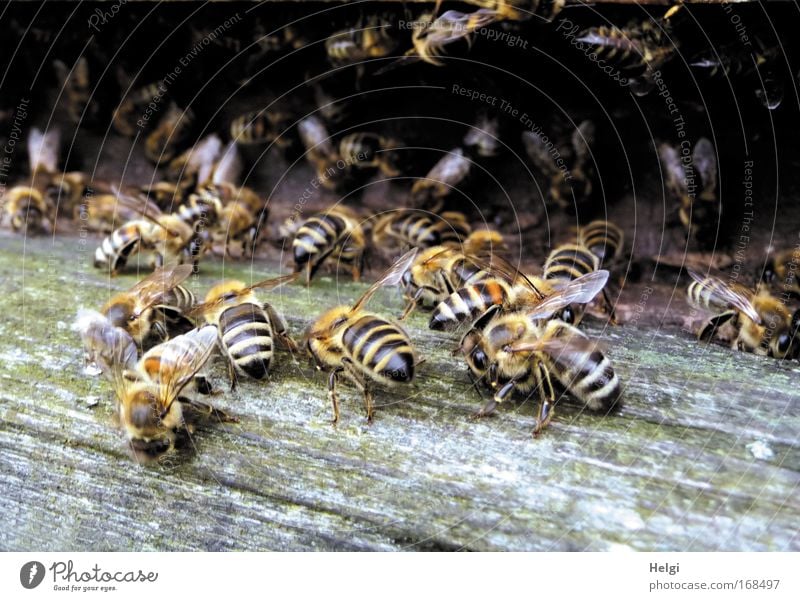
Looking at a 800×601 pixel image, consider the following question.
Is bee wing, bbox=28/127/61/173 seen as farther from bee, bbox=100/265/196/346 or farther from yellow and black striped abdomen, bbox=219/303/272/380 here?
yellow and black striped abdomen, bbox=219/303/272/380

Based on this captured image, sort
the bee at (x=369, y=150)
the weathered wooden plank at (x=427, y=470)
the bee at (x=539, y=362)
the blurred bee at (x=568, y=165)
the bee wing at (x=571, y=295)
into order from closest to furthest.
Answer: the weathered wooden plank at (x=427, y=470)
the bee at (x=539, y=362)
the bee wing at (x=571, y=295)
the blurred bee at (x=568, y=165)
the bee at (x=369, y=150)

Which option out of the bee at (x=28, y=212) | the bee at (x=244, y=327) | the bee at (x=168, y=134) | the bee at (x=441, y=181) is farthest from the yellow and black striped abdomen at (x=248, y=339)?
the bee at (x=28, y=212)

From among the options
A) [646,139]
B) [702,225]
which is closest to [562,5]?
[646,139]

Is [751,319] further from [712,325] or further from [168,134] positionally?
[168,134]

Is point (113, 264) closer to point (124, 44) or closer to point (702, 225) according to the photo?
point (124, 44)

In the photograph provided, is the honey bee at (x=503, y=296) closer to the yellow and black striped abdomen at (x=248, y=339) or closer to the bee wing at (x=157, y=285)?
the yellow and black striped abdomen at (x=248, y=339)
